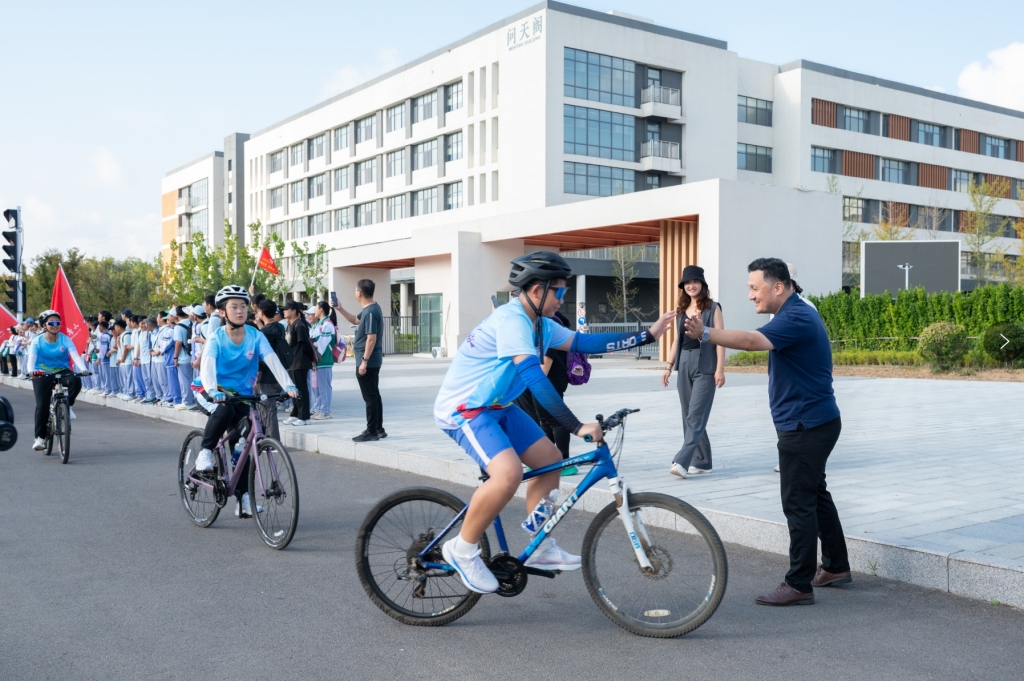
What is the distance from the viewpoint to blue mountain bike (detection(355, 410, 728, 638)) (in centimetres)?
432

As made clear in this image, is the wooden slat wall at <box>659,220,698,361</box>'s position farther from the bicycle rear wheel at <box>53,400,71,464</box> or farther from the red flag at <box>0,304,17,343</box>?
the bicycle rear wheel at <box>53,400,71,464</box>

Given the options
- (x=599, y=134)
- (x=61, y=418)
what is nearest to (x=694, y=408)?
(x=61, y=418)

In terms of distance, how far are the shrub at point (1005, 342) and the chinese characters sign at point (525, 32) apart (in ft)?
104

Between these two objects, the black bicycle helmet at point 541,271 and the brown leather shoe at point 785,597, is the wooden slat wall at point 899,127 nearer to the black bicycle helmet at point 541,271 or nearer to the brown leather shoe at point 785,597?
the brown leather shoe at point 785,597

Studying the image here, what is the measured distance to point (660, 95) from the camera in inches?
2046

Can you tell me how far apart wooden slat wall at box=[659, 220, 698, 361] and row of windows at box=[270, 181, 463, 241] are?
27.3 m

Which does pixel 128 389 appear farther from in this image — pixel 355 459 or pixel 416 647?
pixel 416 647

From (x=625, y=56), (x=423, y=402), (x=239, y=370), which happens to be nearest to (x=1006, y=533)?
(x=239, y=370)

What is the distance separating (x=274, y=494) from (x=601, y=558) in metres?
2.83

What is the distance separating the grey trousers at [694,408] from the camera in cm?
812

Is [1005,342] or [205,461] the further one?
[1005,342]

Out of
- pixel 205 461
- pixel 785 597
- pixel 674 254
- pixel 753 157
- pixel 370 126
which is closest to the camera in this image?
pixel 785 597

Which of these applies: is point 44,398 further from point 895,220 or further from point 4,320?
point 895,220

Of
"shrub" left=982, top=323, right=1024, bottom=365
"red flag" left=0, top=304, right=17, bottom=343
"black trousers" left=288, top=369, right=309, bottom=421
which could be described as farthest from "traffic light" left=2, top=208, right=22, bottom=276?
"shrub" left=982, top=323, right=1024, bottom=365
